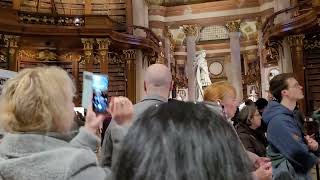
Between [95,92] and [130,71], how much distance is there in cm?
1187

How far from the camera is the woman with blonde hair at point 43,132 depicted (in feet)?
4.68

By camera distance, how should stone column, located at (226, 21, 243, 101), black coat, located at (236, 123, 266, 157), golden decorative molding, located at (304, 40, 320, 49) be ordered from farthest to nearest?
stone column, located at (226, 21, 243, 101), golden decorative molding, located at (304, 40, 320, 49), black coat, located at (236, 123, 266, 157)

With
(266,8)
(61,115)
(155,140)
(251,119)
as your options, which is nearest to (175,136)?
(155,140)

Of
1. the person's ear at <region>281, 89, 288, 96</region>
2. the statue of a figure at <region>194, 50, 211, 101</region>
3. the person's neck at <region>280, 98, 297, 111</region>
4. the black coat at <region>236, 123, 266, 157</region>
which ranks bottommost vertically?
the black coat at <region>236, 123, 266, 157</region>

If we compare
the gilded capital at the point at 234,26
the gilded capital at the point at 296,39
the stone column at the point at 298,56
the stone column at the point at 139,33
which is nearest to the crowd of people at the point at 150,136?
the stone column at the point at 298,56

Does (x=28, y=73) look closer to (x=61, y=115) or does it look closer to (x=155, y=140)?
(x=61, y=115)

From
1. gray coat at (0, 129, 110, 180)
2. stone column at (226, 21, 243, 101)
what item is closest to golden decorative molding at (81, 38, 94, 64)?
stone column at (226, 21, 243, 101)

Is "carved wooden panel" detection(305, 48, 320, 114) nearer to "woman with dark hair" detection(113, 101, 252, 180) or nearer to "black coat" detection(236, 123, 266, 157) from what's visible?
"black coat" detection(236, 123, 266, 157)

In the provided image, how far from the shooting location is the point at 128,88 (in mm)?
13672

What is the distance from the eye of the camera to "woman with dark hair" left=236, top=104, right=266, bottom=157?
3.32 m

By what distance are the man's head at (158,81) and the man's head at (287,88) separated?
2.66 ft

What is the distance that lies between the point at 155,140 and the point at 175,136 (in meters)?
0.04

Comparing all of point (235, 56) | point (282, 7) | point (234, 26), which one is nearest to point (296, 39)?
point (282, 7)

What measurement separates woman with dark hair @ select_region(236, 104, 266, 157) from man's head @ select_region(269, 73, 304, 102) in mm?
437
